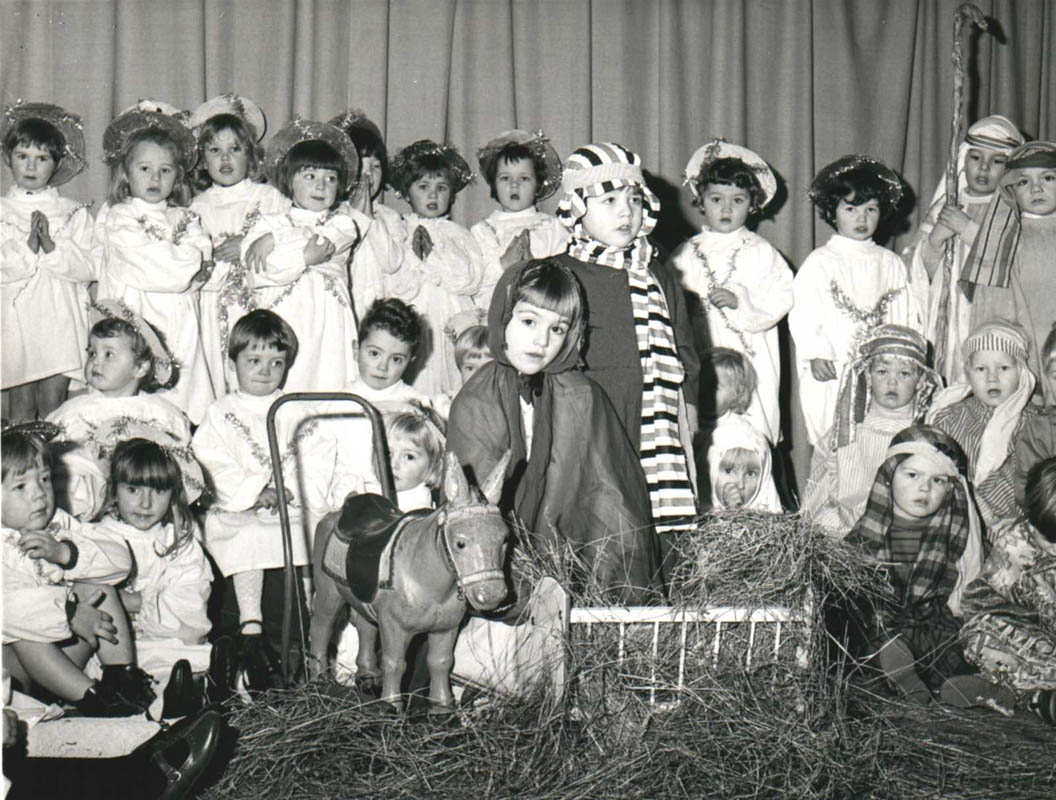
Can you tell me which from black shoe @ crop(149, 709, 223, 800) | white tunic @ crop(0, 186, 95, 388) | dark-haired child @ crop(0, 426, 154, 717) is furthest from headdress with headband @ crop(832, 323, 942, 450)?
white tunic @ crop(0, 186, 95, 388)

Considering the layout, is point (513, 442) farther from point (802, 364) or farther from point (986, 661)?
point (802, 364)

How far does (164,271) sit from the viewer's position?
14.8 ft

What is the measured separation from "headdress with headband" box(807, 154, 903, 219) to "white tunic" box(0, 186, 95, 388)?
2874 mm

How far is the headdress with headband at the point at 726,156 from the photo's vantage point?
4.98 meters

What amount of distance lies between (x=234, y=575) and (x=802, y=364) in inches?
94.1

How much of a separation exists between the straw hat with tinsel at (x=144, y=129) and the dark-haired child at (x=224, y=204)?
0.36 feet

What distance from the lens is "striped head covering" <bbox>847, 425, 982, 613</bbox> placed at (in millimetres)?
3732

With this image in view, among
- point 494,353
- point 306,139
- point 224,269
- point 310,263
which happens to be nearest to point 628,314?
point 494,353

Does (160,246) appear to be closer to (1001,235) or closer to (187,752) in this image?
(187,752)

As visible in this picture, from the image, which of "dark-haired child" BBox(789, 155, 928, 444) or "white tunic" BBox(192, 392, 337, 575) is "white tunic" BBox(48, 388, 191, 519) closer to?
"white tunic" BBox(192, 392, 337, 575)

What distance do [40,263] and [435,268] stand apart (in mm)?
1474

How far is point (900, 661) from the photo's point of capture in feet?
11.1

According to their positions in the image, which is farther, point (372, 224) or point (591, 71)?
point (591, 71)

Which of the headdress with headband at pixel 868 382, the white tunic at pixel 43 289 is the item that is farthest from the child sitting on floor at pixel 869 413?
the white tunic at pixel 43 289
